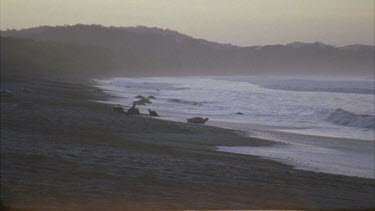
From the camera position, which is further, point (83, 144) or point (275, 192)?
point (83, 144)

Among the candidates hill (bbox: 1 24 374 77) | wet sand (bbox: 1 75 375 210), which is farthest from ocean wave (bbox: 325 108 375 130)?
hill (bbox: 1 24 374 77)

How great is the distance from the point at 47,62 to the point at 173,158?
77.1m

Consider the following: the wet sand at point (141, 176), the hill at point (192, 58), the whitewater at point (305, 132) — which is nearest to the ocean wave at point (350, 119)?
the whitewater at point (305, 132)

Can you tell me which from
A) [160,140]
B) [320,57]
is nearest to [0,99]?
[160,140]

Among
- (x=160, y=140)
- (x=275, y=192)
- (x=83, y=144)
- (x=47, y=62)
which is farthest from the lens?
(x=47, y=62)

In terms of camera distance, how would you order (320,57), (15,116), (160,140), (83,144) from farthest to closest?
1. (320,57)
2. (15,116)
3. (160,140)
4. (83,144)

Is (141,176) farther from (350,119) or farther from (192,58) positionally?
(192,58)

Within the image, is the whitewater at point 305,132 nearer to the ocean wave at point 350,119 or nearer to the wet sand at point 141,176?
the ocean wave at point 350,119

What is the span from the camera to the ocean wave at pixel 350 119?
24.4 meters

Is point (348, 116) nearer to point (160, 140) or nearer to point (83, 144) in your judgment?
point (160, 140)

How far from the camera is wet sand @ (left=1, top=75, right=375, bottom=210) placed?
784 centimetres

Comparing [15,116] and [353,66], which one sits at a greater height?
[353,66]

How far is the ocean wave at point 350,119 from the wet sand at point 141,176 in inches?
371

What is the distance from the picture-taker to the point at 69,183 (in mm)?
8523
